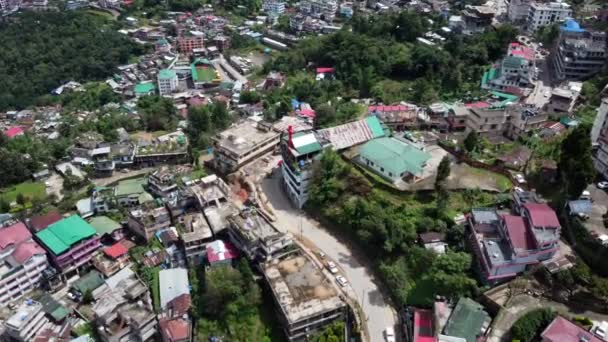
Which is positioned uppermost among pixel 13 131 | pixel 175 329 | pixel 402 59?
pixel 402 59

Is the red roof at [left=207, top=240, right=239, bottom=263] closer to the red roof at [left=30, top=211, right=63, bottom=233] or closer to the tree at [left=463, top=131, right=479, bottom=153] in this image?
the red roof at [left=30, top=211, right=63, bottom=233]

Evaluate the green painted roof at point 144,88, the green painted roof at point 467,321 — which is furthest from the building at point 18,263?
the green painted roof at point 144,88

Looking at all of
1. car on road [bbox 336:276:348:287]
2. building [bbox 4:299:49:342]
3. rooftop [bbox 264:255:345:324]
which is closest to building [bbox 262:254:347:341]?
rooftop [bbox 264:255:345:324]

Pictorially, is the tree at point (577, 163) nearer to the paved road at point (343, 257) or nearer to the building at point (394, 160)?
the building at point (394, 160)

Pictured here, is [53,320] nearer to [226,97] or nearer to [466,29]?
[226,97]

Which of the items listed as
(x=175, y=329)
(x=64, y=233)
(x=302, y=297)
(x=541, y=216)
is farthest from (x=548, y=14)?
(x=64, y=233)

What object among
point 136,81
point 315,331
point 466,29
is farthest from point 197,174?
point 466,29

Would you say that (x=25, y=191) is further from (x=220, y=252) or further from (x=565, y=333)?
(x=565, y=333)
